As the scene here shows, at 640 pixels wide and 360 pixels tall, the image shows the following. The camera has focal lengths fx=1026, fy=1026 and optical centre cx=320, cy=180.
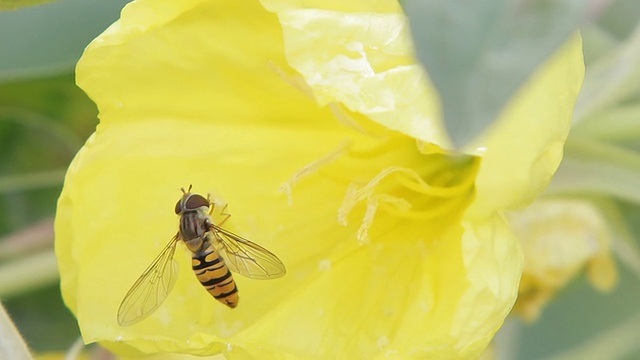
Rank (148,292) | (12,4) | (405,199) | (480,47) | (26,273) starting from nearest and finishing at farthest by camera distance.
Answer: (480,47), (12,4), (148,292), (405,199), (26,273)

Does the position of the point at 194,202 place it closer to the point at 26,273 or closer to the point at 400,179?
the point at 400,179

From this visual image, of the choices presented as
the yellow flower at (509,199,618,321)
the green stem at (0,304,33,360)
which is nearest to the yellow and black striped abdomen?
the green stem at (0,304,33,360)

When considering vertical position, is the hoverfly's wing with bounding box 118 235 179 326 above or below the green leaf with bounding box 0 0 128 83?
below

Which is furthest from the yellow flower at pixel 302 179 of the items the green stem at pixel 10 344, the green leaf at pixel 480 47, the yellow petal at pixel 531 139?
the green leaf at pixel 480 47

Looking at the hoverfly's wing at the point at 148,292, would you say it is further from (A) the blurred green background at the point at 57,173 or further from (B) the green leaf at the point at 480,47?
(B) the green leaf at the point at 480,47

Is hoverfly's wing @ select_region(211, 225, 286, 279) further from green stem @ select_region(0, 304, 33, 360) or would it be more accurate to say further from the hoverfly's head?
green stem @ select_region(0, 304, 33, 360)

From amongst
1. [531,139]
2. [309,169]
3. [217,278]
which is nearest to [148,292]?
[217,278]
